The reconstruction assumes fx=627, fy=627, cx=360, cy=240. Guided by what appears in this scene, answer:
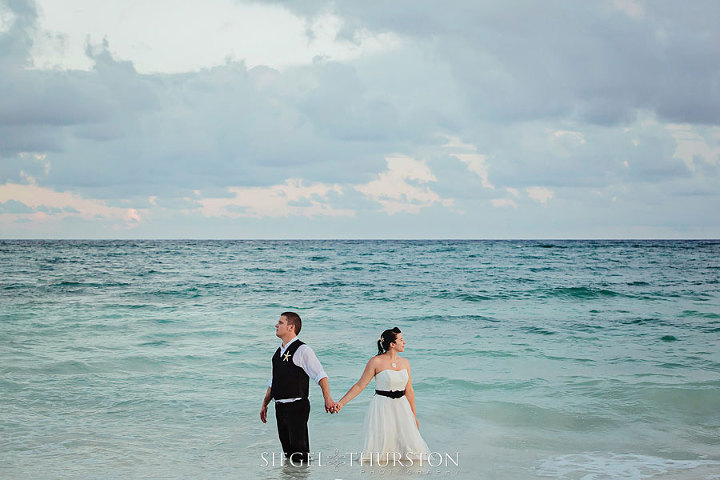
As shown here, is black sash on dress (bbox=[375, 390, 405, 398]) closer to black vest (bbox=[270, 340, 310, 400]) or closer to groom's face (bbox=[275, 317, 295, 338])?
black vest (bbox=[270, 340, 310, 400])

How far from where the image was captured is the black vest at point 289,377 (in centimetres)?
682

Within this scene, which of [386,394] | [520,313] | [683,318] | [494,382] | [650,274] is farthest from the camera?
[650,274]

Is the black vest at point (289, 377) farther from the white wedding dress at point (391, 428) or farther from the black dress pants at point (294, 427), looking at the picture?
the white wedding dress at point (391, 428)

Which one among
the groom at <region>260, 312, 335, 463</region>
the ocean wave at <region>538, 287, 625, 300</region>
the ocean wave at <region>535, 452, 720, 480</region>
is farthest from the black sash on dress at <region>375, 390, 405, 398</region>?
the ocean wave at <region>538, 287, 625, 300</region>

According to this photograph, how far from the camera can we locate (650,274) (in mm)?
39688

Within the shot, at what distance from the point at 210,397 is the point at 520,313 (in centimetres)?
1385

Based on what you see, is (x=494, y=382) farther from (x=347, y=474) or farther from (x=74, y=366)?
(x=74, y=366)

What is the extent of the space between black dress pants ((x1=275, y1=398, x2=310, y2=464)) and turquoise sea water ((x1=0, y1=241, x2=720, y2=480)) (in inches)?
9.6

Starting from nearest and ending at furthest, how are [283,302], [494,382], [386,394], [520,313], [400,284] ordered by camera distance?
[386,394], [494,382], [520,313], [283,302], [400,284]

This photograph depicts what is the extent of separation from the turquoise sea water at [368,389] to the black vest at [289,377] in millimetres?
1124

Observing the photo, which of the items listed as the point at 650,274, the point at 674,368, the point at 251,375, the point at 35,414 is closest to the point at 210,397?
the point at 251,375

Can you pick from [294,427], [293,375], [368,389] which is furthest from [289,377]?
[368,389]

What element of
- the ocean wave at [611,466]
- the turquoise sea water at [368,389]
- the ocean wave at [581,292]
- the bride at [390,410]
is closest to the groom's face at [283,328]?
the bride at [390,410]

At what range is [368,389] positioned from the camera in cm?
1244
